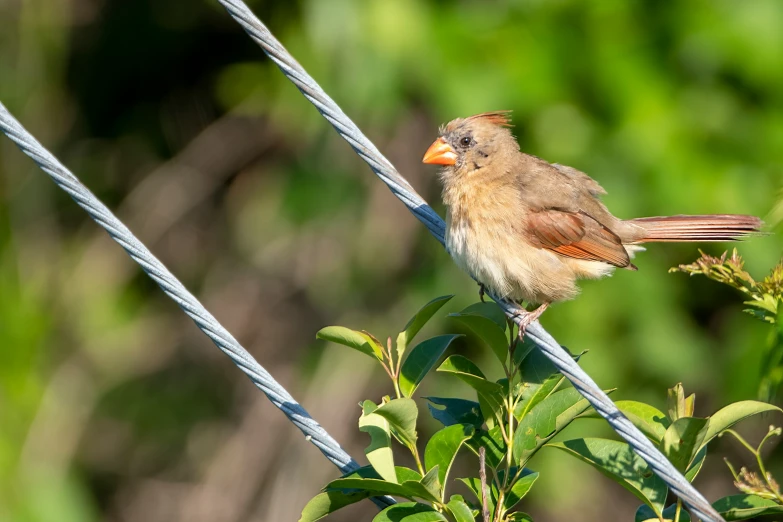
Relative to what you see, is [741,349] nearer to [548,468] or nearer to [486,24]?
[548,468]

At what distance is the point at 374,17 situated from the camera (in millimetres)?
4938

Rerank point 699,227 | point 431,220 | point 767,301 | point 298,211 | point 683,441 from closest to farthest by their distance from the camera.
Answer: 1. point 683,441
2. point 767,301
3. point 431,220
4. point 699,227
5. point 298,211

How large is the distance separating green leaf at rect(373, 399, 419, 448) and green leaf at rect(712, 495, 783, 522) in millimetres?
720

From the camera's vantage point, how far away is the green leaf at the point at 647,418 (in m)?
2.18

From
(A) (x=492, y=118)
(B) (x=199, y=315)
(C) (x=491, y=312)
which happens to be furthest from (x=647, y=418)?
(A) (x=492, y=118)

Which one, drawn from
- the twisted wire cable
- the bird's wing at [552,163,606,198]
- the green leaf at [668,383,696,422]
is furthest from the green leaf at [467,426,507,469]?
the bird's wing at [552,163,606,198]

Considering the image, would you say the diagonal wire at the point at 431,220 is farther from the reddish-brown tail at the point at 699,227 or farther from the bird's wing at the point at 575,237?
the reddish-brown tail at the point at 699,227

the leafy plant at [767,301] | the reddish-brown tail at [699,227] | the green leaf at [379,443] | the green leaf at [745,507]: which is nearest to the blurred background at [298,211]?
the reddish-brown tail at [699,227]

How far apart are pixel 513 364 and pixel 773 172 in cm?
287

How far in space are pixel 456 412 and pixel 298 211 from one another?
3.58 meters

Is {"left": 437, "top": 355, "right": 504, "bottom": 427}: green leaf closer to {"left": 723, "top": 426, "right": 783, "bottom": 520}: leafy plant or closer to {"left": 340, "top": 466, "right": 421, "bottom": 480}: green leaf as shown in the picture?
Result: {"left": 340, "top": 466, "right": 421, "bottom": 480}: green leaf

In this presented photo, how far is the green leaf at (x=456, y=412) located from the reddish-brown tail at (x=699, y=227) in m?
1.73

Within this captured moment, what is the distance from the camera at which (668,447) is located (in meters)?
2.11

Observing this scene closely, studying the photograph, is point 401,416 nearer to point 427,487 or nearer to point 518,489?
point 427,487
